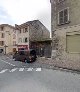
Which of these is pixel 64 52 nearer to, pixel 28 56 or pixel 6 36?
pixel 28 56

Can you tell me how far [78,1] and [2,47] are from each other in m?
61.0

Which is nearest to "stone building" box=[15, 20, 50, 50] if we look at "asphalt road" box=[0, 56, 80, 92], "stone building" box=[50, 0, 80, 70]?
"stone building" box=[50, 0, 80, 70]

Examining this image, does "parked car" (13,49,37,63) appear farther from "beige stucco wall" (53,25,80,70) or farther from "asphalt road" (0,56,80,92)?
"asphalt road" (0,56,80,92)

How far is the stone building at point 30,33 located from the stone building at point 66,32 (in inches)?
911

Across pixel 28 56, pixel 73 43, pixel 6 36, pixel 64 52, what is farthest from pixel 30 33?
pixel 6 36

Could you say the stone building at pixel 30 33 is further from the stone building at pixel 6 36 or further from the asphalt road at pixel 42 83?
the asphalt road at pixel 42 83

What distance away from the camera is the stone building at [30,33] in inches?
2178

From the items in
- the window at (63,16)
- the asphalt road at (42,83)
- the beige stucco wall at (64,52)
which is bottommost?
the asphalt road at (42,83)

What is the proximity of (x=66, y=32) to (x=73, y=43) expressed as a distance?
7.28 ft

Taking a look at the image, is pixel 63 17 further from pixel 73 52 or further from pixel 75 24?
pixel 73 52

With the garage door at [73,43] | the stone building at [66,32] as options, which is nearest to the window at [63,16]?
the stone building at [66,32]

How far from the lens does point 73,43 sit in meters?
25.6

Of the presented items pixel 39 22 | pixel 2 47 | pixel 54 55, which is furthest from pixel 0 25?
pixel 54 55

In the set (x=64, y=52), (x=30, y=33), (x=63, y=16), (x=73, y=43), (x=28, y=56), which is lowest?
(x=28, y=56)
